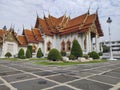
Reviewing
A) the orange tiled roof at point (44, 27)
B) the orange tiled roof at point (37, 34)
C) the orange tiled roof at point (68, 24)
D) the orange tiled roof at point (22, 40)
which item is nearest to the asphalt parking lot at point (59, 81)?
the orange tiled roof at point (68, 24)

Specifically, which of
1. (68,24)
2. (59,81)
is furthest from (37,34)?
(59,81)

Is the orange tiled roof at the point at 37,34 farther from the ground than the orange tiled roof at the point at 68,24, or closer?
closer

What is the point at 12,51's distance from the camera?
35469 mm

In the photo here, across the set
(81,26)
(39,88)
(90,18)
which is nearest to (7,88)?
(39,88)

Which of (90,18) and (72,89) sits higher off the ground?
(90,18)

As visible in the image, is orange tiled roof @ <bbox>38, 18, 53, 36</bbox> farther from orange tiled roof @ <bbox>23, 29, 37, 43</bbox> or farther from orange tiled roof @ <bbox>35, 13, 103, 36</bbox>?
orange tiled roof @ <bbox>23, 29, 37, 43</bbox>

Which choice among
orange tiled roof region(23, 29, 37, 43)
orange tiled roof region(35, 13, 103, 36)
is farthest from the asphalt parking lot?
orange tiled roof region(23, 29, 37, 43)

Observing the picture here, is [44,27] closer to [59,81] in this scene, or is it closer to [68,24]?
[68,24]

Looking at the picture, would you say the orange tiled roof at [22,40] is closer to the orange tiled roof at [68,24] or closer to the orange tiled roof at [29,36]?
the orange tiled roof at [29,36]

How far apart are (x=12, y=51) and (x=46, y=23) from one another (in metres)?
12.7

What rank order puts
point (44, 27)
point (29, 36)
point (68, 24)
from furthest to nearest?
point (68, 24) → point (44, 27) → point (29, 36)

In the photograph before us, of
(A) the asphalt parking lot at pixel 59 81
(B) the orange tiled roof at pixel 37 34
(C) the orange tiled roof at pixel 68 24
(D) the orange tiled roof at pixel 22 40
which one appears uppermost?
(C) the orange tiled roof at pixel 68 24

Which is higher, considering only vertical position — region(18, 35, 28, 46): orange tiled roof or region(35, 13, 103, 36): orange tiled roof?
region(35, 13, 103, 36): orange tiled roof

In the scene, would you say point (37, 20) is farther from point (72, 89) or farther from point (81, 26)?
point (72, 89)
